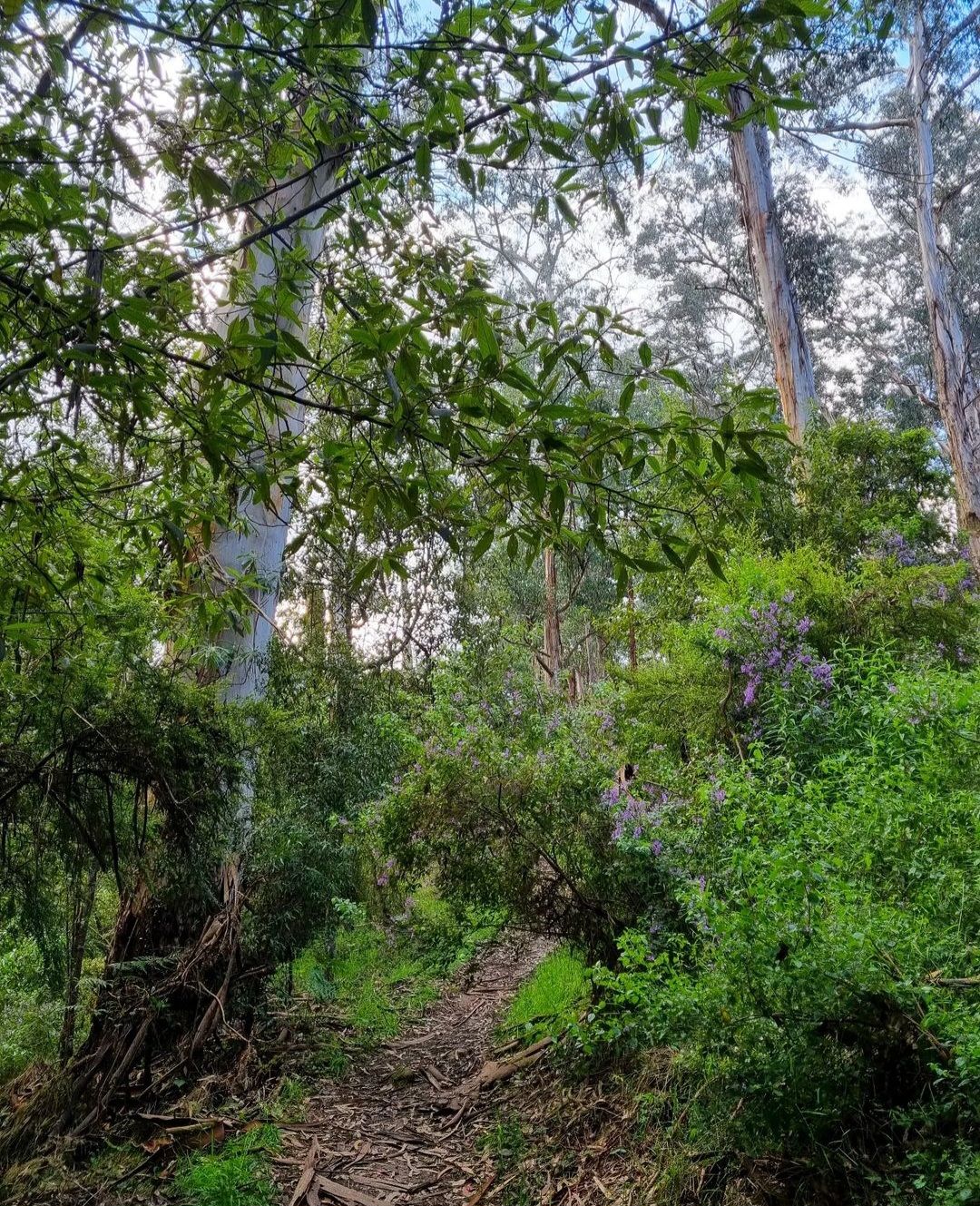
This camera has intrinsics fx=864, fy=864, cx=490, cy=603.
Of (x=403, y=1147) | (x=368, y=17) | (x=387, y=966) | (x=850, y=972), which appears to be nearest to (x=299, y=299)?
(x=368, y=17)

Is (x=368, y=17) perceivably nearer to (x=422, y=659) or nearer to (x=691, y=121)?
(x=691, y=121)

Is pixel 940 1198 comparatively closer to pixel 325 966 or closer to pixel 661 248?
pixel 325 966

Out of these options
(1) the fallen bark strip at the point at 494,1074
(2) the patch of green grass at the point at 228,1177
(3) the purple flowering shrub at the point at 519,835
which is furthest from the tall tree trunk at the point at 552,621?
(2) the patch of green grass at the point at 228,1177

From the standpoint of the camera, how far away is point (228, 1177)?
13.2 feet

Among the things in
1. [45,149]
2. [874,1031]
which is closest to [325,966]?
[874,1031]

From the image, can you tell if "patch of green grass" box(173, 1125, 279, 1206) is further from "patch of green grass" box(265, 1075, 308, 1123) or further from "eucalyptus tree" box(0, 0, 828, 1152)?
"eucalyptus tree" box(0, 0, 828, 1152)

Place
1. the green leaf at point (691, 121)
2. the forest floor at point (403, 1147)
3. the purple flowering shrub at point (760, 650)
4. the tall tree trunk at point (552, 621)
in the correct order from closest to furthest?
the green leaf at point (691, 121)
the forest floor at point (403, 1147)
the purple flowering shrub at point (760, 650)
the tall tree trunk at point (552, 621)

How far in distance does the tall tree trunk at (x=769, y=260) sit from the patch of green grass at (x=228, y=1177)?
9753 millimetres

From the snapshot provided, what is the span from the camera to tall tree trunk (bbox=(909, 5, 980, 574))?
11.8 m

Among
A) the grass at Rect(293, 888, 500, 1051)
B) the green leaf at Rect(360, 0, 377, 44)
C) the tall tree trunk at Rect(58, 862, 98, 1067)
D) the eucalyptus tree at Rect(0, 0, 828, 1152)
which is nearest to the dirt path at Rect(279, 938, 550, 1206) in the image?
the grass at Rect(293, 888, 500, 1051)

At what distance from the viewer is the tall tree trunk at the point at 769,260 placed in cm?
1116

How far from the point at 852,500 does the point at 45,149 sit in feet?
25.9

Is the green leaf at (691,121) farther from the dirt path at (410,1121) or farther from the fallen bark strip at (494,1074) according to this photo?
the fallen bark strip at (494,1074)

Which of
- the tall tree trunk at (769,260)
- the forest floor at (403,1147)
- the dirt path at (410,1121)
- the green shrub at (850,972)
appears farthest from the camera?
the tall tree trunk at (769,260)
